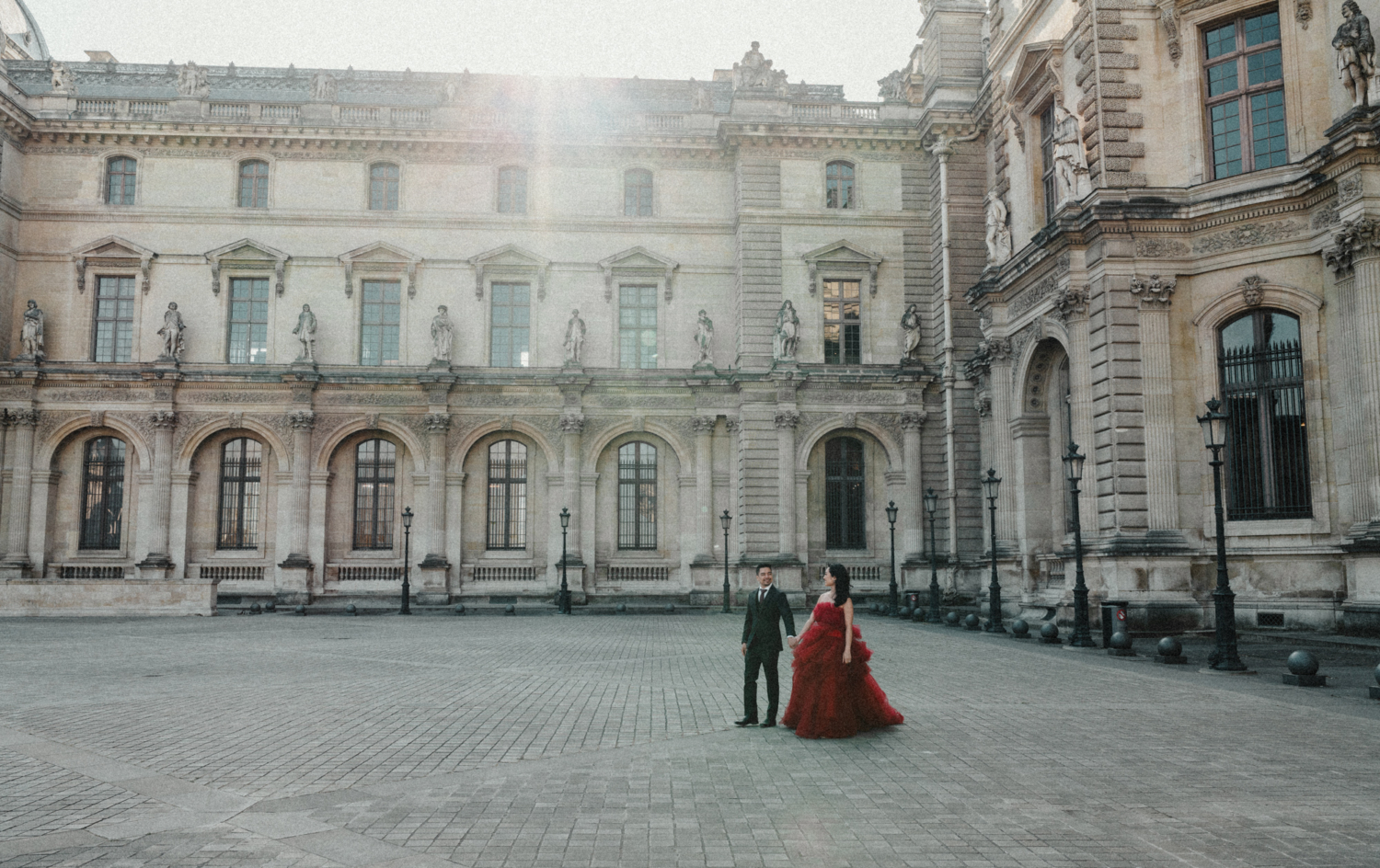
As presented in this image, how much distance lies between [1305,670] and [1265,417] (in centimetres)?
1047

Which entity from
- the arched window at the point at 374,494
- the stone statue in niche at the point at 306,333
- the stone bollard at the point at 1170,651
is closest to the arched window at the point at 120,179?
the stone statue in niche at the point at 306,333

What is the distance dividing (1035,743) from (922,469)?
27825 mm

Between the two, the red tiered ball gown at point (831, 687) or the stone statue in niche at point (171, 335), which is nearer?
the red tiered ball gown at point (831, 687)

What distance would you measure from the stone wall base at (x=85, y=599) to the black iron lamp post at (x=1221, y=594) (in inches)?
Result: 1101

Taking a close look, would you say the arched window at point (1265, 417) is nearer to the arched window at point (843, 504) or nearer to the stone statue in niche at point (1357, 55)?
the stone statue in niche at point (1357, 55)

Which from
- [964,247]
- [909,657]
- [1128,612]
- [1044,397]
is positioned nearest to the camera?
[909,657]

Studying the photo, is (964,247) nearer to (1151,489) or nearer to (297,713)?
(1151,489)

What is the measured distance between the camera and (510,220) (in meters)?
39.2

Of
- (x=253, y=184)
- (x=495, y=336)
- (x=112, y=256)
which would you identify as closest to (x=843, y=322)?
(x=495, y=336)

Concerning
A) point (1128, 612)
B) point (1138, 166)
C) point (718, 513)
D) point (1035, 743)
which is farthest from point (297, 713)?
point (718, 513)

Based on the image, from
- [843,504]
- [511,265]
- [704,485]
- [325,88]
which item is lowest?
[843,504]

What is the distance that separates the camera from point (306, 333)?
37.7m

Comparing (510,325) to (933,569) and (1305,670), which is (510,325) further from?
(1305,670)

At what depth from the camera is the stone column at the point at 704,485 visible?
37531mm
